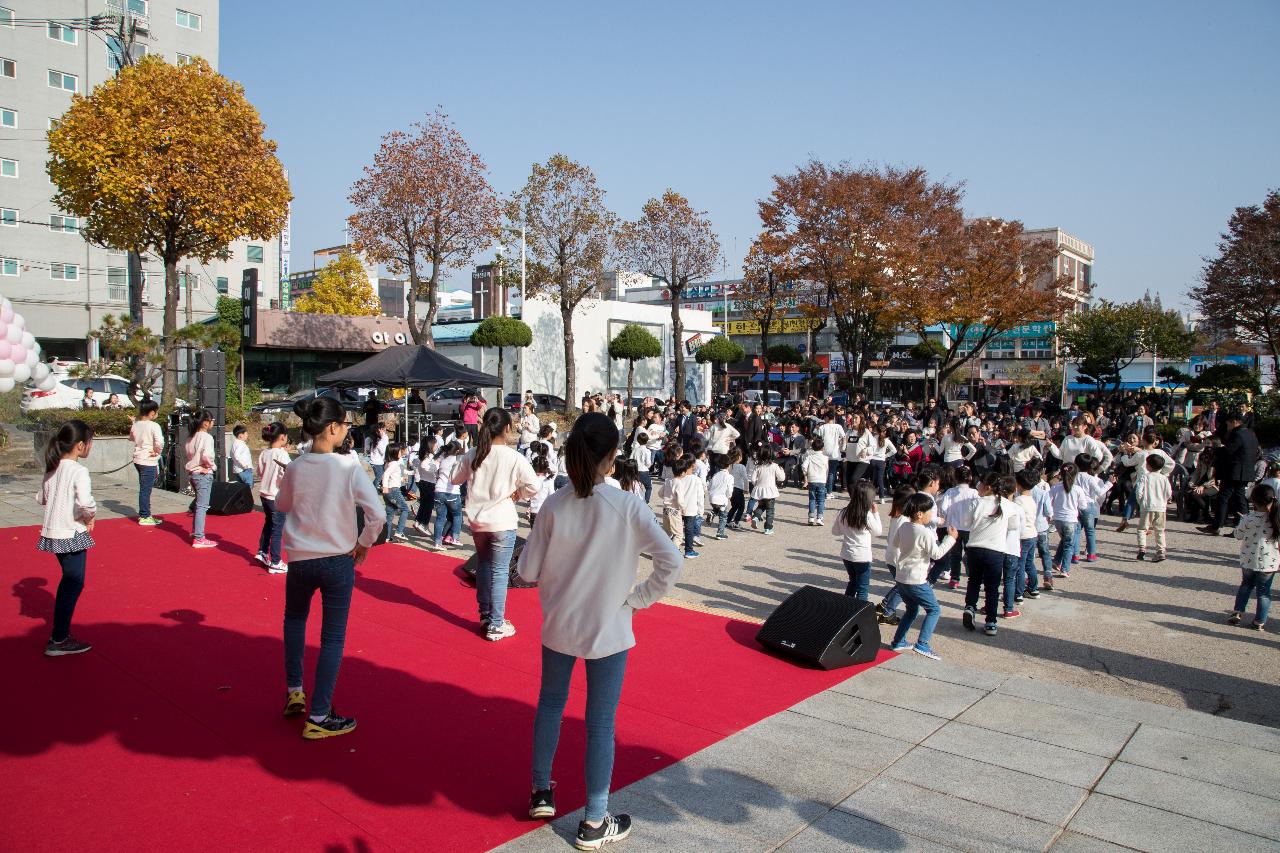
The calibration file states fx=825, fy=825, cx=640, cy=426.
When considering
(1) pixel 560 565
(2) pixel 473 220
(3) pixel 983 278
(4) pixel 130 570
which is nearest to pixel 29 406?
(2) pixel 473 220

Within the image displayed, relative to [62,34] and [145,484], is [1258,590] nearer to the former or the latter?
[145,484]

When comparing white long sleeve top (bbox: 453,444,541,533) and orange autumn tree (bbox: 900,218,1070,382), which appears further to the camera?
orange autumn tree (bbox: 900,218,1070,382)

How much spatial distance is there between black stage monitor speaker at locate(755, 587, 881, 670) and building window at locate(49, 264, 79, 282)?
43.7m

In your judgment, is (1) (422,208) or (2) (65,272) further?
(2) (65,272)

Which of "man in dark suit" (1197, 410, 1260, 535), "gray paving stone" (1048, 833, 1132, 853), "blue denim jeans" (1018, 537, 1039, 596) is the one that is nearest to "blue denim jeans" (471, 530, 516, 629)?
"gray paving stone" (1048, 833, 1132, 853)

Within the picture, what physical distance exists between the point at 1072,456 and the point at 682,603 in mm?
7166

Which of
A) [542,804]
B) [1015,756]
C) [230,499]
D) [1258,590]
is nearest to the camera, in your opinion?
[542,804]

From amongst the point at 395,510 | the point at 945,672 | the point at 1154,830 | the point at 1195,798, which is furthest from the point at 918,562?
the point at 395,510

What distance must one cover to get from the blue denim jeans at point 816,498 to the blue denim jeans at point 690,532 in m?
3.21

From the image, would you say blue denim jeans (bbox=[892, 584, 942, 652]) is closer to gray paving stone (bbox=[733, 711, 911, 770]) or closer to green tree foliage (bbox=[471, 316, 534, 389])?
gray paving stone (bbox=[733, 711, 911, 770])

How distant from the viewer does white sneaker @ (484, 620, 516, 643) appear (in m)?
6.23

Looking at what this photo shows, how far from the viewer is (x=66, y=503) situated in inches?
214

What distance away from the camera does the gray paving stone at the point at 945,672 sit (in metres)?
5.57

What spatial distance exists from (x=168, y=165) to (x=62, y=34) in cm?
3118
